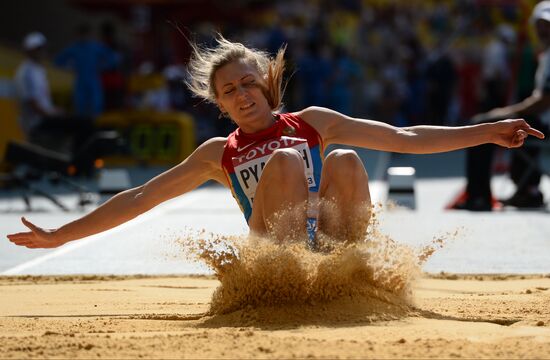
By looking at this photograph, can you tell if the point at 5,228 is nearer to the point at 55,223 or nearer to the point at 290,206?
the point at 55,223

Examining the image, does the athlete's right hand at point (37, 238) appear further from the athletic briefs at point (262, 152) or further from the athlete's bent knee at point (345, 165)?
the athlete's bent knee at point (345, 165)

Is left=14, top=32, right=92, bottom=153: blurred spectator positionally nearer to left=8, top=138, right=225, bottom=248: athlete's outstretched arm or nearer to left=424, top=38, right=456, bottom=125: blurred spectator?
left=8, top=138, right=225, bottom=248: athlete's outstretched arm

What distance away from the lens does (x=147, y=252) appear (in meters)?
10.6

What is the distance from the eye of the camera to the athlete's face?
6836 millimetres

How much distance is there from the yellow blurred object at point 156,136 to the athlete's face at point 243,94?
49.4ft

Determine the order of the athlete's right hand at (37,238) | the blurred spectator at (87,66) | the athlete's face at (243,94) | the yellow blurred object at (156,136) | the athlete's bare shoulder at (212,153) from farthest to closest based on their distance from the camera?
the yellow blurred object at (156,136), the blurred spectator at (87,66), the athlete's bare shoulder at (212,153), the athlete's face at (243,94), the athlete's right hand at (37,238)

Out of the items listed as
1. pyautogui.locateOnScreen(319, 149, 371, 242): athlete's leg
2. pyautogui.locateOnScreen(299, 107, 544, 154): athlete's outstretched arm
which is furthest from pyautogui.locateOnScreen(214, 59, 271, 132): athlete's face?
pyautogui.locateOnScreen(319, 149, 371, 242): athlete's leg

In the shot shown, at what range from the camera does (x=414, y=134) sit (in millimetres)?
6719

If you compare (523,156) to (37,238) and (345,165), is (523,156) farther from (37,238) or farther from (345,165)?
(37,238)

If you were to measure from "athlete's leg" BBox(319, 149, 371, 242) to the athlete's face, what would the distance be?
68 cm

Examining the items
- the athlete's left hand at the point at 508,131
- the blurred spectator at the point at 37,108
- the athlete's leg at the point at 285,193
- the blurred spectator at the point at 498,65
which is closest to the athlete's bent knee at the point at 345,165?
the athlete's leg at the point at 285,193

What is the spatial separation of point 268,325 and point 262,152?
125 centimetres

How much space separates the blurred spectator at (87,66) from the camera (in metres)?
21.6

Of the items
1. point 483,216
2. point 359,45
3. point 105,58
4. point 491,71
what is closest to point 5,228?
point 483,216
